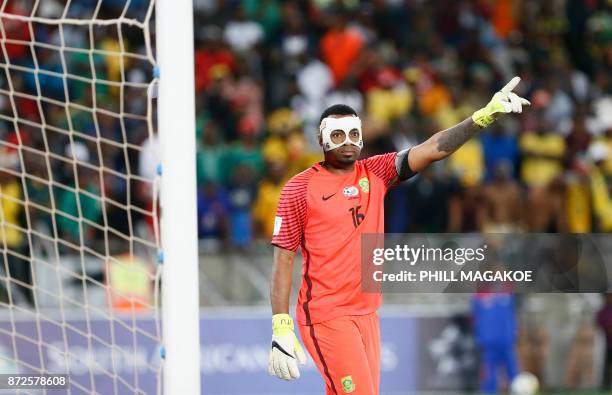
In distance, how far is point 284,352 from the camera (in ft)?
22.7

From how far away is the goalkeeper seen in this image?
6984 millimetres

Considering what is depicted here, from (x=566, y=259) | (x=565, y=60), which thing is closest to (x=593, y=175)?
(x=566, y=259)

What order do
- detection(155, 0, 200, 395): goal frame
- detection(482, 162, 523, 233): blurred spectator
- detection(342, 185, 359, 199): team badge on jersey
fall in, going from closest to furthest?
detection(155, 0, 200, 395): goal frame → detection(342, 185, 359, 199): team badge on jersey → detection(482, 162, 523, 233): blurred spectator

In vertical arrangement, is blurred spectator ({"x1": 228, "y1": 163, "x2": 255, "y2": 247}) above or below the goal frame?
above

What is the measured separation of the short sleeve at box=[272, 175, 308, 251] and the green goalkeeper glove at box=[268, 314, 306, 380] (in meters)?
0.44

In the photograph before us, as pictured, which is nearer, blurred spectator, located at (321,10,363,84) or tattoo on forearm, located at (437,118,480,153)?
tattoo on forearm, located at (437,118,480,153)

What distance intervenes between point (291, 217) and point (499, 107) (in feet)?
4.48

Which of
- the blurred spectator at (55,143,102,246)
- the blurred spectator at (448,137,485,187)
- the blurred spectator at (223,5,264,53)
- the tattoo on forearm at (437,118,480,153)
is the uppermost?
the blurred spectator at (223,5,264,53)

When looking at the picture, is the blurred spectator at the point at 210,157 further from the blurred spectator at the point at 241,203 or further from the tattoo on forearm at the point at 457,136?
the tattoo on forearm at the point at 457,136

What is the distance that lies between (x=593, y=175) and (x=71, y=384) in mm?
8391

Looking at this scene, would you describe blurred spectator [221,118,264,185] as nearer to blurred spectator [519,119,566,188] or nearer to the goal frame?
blurred spectator [519,119,566,188]

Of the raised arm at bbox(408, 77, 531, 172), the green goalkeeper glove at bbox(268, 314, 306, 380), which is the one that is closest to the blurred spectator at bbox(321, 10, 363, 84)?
the raised arm at bbox(408, 77, 531, 172)

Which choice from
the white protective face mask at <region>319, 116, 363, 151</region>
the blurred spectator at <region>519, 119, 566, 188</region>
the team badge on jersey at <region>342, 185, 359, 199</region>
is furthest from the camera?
the blurred spectator at <region>519, 119, 566, 188</region>

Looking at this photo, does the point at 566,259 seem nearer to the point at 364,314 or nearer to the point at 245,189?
the point at 245,189
